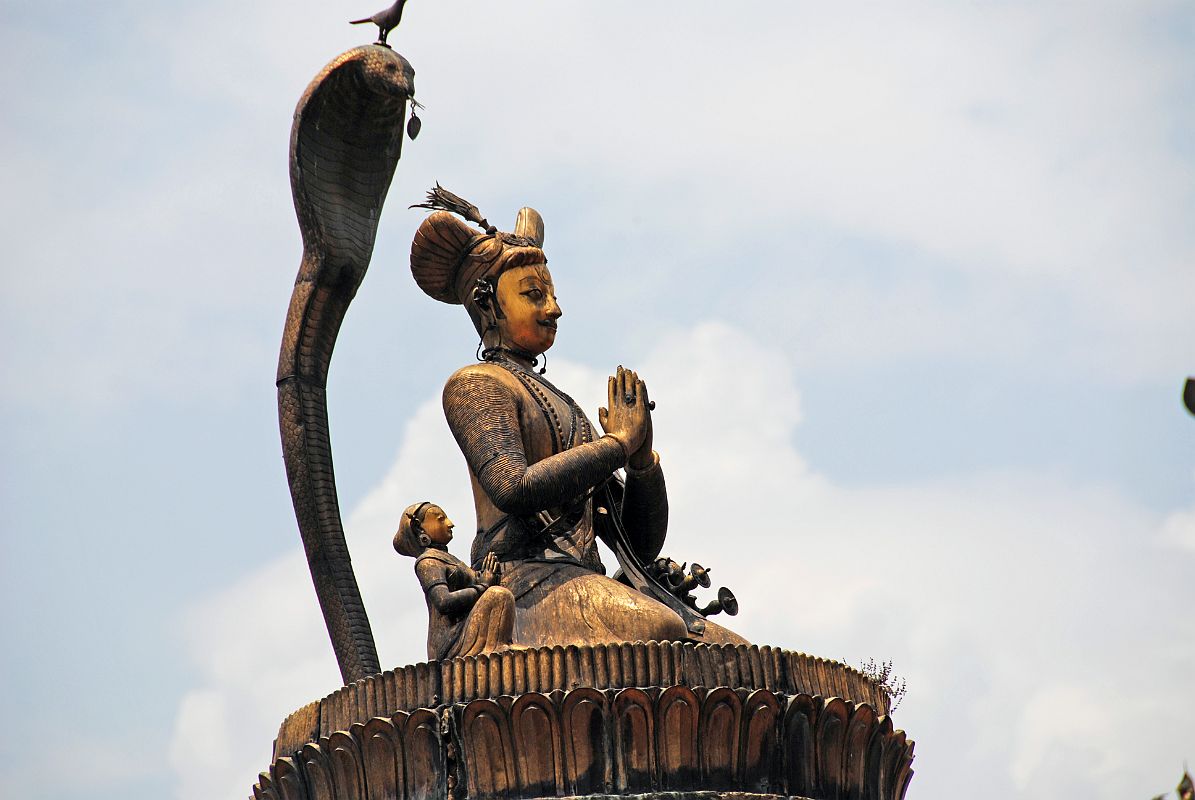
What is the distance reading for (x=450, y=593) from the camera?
994 cm

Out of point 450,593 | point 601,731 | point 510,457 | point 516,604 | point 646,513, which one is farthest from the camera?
point 646,513

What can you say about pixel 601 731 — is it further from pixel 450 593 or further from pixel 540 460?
pixel 540 460

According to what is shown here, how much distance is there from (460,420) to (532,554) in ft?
2.45

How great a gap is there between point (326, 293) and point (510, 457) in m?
1.54

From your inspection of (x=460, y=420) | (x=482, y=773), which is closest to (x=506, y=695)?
(x=482, y=773)

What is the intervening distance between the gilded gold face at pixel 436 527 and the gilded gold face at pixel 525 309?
1.21 meters

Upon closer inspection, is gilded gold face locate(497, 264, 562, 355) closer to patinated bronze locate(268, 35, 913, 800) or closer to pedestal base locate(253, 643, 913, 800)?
patinated bronze locate(268, 35, 913, 800)

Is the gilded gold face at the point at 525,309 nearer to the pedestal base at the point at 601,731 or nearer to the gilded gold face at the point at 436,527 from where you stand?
the gilded gold face at the point at 436,527

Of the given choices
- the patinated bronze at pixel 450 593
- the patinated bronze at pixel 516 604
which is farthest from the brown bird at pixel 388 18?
the patinated bronze at pixel 450 593

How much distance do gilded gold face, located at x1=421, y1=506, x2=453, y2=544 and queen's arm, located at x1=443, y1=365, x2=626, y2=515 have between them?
0.25 m

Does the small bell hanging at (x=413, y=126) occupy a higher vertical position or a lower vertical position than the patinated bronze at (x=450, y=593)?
higher

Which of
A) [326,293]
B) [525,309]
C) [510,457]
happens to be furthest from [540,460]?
[326,293]

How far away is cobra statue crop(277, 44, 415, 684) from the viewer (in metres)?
11.1

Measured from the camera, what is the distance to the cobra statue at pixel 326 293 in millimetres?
11070
